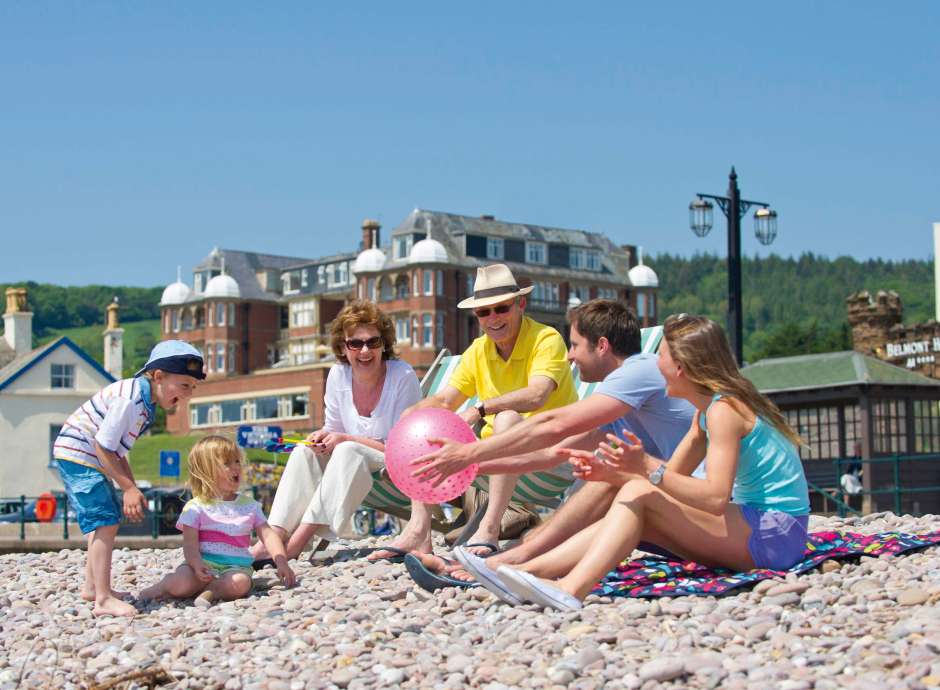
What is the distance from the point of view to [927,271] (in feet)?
565

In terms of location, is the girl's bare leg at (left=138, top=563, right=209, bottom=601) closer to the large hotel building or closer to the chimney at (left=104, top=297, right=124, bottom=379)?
the chimney at (left=104, top=297, right=124, bottom=379)

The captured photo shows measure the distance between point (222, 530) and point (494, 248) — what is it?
77840 millimetres

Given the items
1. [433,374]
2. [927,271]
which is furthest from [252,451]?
[927,271]

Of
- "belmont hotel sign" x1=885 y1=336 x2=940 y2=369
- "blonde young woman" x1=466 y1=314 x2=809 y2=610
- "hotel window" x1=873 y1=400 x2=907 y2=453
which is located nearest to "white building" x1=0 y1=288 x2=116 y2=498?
"belmont hotel sign" x1=885 y1=336 x2=940 y2=369

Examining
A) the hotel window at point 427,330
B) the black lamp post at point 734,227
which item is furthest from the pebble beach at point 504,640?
the hotel window at point 427,330

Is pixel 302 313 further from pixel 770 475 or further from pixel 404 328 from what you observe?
pixel 770 475

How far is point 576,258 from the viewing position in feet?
289

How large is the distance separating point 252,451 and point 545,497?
56.0m

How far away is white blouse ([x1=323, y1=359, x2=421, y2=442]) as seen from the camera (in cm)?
800

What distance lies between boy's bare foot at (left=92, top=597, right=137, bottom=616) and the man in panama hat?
1.46 meters

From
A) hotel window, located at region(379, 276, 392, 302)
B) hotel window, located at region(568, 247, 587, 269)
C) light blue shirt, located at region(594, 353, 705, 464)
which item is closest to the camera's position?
light blue shirt, located at region(594, 353, 705, 464)

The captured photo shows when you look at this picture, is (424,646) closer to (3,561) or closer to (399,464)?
(399,464)

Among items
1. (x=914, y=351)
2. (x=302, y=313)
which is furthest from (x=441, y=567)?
(x=302, y=313)

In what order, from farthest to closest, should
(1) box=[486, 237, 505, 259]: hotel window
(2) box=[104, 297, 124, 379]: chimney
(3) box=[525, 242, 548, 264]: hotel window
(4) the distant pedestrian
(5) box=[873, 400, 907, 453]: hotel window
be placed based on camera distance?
1. (3) box=[525, 242, 548, 264]: hotel window
2. (1) box=[486, 237, 505, 259]: hotel window
3. (2) box=[104, 297, 124, 379]: chimney
4. (5) box=[873, 400, 907, 453]: hotel window
5. (4) the distant pedestrian
